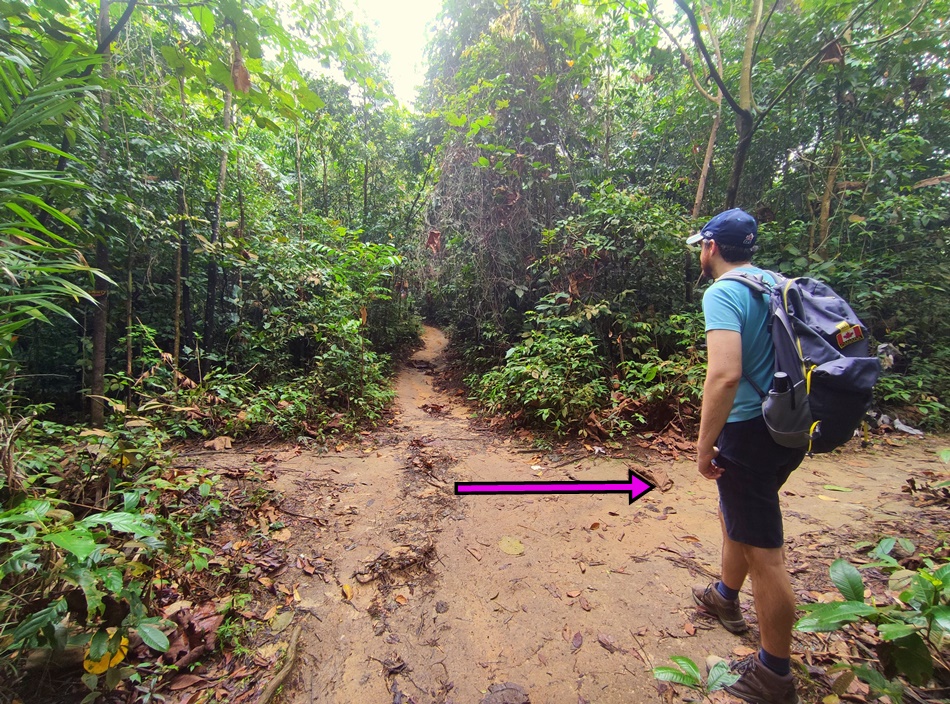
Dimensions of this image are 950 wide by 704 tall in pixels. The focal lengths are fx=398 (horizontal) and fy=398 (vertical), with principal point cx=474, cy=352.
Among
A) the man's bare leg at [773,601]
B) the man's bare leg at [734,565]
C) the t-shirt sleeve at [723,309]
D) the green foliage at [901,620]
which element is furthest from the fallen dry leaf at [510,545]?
the t-shirt sleeve at [723,309]

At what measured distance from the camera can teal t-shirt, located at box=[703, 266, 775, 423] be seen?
5.58ft

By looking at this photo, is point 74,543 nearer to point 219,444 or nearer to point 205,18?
point 205,18

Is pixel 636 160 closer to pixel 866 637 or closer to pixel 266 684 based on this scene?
pixel 866 637

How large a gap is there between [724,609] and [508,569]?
4.04ft

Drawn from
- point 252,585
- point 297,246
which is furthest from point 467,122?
point 252,585

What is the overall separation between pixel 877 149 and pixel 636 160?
342cm

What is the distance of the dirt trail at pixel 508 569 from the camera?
1893 mm

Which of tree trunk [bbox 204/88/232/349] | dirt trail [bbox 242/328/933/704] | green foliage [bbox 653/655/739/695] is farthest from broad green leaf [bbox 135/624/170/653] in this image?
tree trunk [bbox 204/88/232/349]

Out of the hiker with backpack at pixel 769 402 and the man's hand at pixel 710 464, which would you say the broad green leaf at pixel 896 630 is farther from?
the man's hand at pixel 710 464

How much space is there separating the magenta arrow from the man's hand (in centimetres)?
190

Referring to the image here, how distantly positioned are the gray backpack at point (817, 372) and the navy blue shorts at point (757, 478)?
10 centimetres

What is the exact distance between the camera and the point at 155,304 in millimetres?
5859

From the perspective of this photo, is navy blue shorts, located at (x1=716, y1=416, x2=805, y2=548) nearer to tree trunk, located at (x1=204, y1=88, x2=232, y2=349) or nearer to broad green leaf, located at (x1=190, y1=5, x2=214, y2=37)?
broad green leaf, located at (x1=190, y1=5, x2=214, y2=37)

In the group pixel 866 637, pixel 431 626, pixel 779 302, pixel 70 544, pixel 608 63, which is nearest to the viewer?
pixel 70 544
